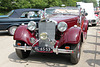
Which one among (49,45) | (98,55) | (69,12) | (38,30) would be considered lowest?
(98,55)

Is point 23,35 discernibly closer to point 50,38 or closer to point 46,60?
point 50,38

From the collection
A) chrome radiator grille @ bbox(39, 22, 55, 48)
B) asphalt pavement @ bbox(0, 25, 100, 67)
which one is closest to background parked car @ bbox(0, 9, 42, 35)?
asphalt pavement @ bbox(0, 25, 100, 67)

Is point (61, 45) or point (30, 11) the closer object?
point (61, 45)

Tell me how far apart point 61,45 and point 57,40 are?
13.1 inches

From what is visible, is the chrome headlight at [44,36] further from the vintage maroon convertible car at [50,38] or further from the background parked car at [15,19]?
the background parked car at [15,19]

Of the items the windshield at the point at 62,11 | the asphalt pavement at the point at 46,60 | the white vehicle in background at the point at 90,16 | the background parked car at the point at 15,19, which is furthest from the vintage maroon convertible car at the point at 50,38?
the white vehicle in background at the point at 90,16

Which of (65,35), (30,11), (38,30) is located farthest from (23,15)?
(65,35)

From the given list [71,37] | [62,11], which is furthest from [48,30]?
[62,11]

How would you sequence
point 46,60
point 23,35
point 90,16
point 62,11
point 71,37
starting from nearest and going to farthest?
point 71,37, point 23,35, point 46,60, point 62,11, point 90,16

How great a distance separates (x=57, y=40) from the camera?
5320 mm

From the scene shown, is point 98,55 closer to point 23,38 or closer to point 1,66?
point 23,38

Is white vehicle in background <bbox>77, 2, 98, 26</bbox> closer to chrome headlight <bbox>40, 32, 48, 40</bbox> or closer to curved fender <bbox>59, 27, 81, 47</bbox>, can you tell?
curved fender <bbox>59, 27, 81, 47</bbox>

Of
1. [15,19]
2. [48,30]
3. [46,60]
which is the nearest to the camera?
[48,30]

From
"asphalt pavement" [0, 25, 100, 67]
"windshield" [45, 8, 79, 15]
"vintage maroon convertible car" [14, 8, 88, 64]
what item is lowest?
"asphalt pavement" [0, 25, 100, 67]
